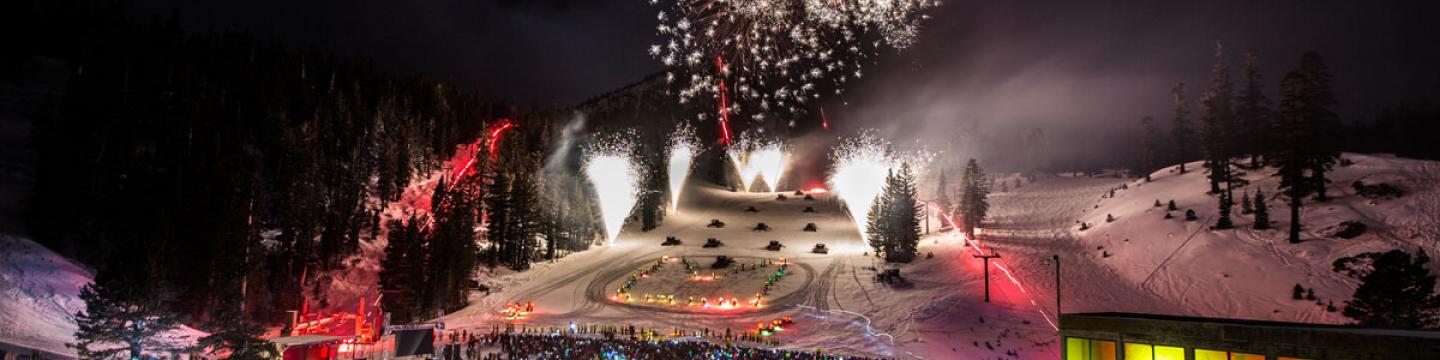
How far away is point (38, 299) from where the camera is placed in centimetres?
3569

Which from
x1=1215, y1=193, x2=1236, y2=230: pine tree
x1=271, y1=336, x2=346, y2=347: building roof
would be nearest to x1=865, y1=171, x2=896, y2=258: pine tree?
x1=1215, y1=193, x2=1236, y2=230: pine tree

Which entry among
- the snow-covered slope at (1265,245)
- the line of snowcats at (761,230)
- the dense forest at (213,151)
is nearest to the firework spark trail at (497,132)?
the dense forest at (213,151)

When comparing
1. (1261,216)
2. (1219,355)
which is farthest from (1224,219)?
(1219,355)

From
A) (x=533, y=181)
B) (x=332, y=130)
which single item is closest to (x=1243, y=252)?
(x=533, y=181)

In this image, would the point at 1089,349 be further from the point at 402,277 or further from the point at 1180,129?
the point at 1180,129

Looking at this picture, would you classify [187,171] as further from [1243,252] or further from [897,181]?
[1243,252]

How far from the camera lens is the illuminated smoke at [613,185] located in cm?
8931

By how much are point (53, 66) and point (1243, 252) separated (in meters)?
122

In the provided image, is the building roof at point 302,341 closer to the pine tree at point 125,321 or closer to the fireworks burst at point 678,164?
the pine tree at point 125,321

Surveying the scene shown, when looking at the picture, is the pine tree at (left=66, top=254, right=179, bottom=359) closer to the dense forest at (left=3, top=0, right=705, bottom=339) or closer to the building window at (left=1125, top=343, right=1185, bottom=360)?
the dense forest at (left=3, top=0, right=705, bottom=339)

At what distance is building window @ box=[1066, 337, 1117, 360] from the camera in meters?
22.5

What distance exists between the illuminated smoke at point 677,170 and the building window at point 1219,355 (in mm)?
81060

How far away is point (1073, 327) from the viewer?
23.5 meters

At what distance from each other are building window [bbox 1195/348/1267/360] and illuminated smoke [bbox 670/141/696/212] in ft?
266
